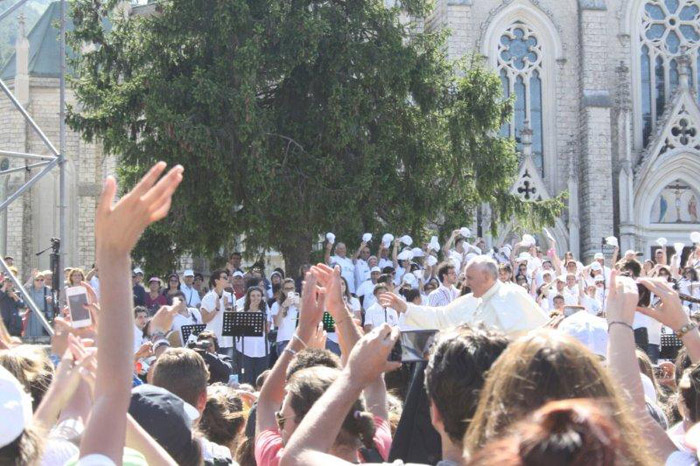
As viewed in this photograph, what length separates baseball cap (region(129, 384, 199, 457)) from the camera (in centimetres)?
412

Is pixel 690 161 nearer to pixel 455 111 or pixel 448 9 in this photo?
pixel 448 9

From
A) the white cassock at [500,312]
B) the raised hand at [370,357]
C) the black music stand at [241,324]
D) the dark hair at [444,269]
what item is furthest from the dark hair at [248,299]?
the raised hand at [370,357]

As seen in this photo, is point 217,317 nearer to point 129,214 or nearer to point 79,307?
point 79,307

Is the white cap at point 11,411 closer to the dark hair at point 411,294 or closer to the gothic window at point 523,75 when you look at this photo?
the dark hair at point 411,294

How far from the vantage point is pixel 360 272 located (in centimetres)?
1995

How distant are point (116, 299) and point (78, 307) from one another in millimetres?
1951

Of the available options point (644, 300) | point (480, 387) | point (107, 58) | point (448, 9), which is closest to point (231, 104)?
point (107, 58)

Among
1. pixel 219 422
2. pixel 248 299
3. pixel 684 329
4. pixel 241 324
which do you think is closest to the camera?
pixel 684 329

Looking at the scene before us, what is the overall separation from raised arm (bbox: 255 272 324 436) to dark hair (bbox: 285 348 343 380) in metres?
0.03

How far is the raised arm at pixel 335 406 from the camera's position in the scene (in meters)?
3.04

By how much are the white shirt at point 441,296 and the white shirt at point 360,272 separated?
3265 mm

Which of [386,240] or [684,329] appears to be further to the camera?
[386,240]

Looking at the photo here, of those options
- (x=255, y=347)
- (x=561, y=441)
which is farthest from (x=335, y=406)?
(x=255, y=347)

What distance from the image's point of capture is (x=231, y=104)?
21359 millimetres
